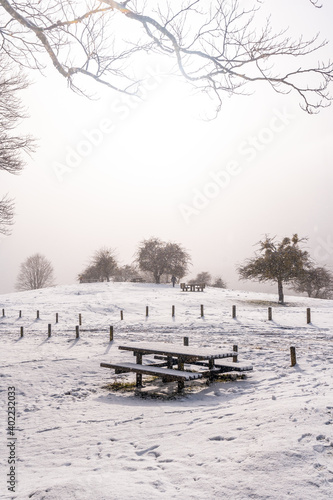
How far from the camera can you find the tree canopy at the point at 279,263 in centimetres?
3816

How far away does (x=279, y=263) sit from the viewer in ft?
125

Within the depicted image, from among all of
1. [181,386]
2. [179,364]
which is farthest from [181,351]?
[181,386]

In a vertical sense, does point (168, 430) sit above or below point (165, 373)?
below

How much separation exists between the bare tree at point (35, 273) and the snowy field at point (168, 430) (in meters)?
66.6

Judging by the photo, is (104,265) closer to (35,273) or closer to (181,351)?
(35,273)

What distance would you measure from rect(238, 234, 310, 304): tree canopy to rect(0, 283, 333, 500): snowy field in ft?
78.8

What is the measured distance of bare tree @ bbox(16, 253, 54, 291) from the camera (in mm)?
78750

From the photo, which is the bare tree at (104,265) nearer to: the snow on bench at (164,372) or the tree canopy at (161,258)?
the tree canopy at (161,258)

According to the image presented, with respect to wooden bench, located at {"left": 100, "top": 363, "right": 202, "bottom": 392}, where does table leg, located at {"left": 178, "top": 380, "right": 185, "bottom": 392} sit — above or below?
below

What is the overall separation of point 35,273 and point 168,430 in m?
77.4

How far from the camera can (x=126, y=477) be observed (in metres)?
4.39

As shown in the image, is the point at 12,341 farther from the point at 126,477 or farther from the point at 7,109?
the point at 126,477

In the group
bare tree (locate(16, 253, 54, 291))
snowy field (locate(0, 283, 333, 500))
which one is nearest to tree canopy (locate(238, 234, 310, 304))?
snowy field (locate(0, 283, 333, 500))

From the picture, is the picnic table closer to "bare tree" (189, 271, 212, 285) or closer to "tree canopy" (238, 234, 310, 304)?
"tree canopy" (238, 234, 310, 304)
